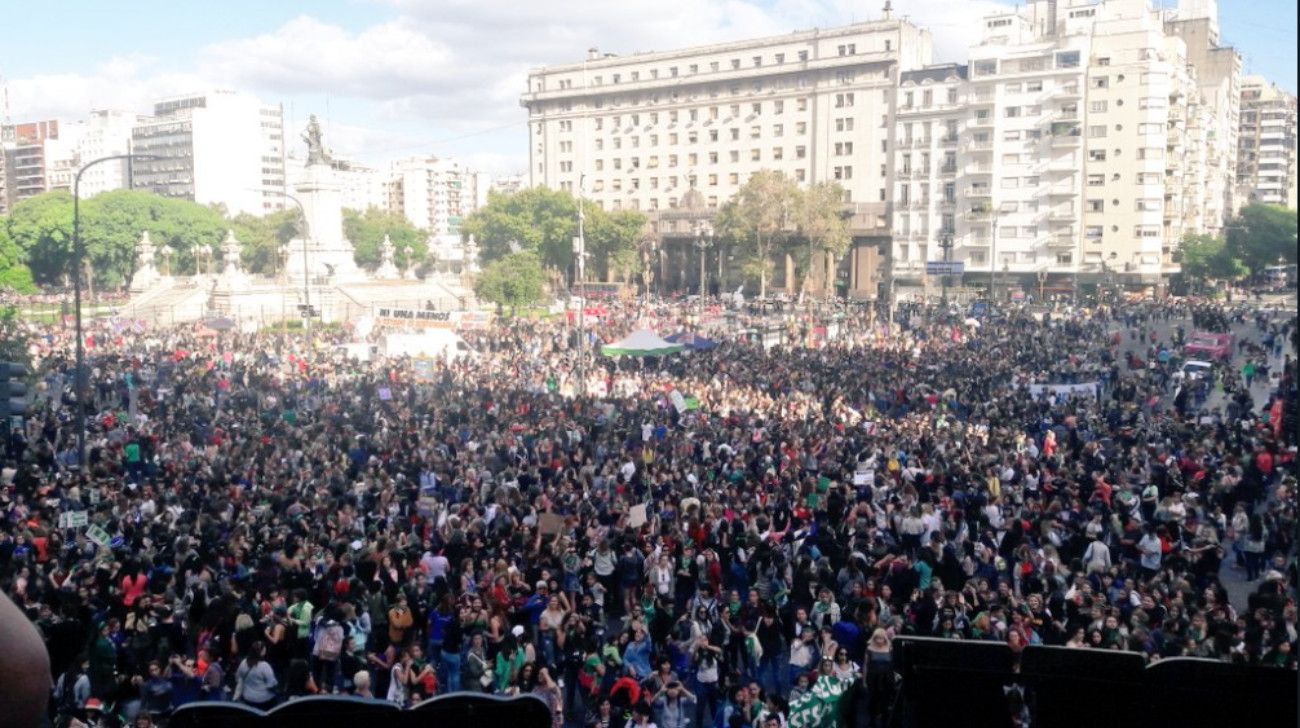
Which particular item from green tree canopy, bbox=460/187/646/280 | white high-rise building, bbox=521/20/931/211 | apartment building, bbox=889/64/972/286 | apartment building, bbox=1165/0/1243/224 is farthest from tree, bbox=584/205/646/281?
apartment building, bbox=1165/0/1243/224

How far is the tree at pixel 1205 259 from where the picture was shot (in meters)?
30.5

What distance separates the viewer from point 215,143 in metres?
107

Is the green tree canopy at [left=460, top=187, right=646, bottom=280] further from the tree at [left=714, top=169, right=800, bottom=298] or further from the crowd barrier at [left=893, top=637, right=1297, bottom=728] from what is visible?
the crowd barrier at [left=893, top=637, right=1297, bottom=728]

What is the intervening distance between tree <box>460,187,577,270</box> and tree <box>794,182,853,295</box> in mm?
18787

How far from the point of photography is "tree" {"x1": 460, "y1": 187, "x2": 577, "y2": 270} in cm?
7388

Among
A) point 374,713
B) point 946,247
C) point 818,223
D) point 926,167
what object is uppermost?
point 926,167

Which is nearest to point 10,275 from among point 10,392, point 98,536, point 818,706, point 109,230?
point 109,230

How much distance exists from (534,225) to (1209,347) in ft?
172

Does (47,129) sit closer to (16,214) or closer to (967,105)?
(16,214)

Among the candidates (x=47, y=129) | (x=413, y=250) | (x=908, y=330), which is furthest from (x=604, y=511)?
(x=47, y=129)

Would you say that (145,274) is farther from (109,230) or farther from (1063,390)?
(1063,390)

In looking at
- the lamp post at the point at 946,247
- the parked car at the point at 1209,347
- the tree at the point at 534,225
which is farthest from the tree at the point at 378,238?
the parked car at the point at 1209,347

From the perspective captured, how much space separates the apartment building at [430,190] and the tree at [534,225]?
9689 centimetres

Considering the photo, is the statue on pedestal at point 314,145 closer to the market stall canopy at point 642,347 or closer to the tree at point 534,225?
the tree at point 534,225
